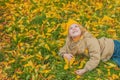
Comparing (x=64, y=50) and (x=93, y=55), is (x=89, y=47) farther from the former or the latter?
(x=64, y=50)

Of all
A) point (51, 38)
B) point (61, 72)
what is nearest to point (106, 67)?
point (61, 72)

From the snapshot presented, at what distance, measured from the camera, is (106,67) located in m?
5.96

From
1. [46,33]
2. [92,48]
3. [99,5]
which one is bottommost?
[92,48]

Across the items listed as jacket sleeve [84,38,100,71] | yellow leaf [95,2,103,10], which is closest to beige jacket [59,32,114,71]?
jacket sleeve [84,38,100,71]

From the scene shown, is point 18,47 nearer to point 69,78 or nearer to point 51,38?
point 51,38

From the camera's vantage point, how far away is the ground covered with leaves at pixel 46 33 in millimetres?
5930

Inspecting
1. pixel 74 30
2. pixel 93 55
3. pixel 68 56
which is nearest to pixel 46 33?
pixel 68 56

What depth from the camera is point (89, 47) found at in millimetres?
5797

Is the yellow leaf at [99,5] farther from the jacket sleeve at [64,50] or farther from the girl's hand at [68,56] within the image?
the girl's hand at [68,56]

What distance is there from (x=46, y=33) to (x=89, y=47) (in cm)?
140

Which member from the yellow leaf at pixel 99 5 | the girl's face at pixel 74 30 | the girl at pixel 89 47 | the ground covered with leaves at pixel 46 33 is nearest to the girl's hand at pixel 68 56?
the girl at pixel 89 47

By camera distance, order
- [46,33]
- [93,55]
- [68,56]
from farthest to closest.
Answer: [46,33] < [68,56] < [93,55]

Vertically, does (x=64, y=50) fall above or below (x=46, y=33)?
below

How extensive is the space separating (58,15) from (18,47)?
139cm
